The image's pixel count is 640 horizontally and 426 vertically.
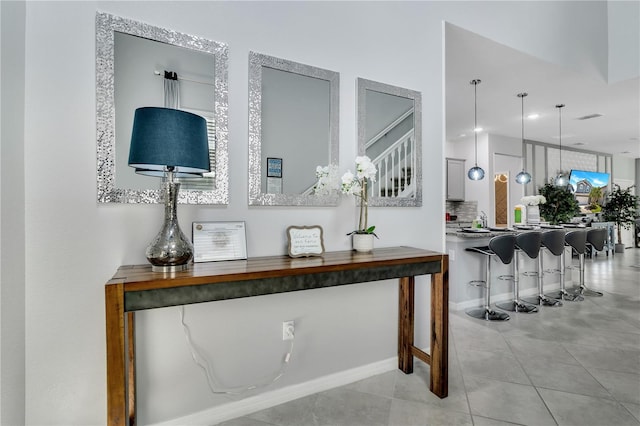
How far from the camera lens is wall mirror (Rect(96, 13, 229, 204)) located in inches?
61.6

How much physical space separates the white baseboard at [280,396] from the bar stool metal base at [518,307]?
2178 mm

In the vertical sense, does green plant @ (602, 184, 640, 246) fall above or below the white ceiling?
below

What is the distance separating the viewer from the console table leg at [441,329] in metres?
2.06

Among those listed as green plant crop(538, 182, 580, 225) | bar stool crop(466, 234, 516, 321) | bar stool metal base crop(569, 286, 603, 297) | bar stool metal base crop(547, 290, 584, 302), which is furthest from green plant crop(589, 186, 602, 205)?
bar stool crop(466, 234, 516, 321)

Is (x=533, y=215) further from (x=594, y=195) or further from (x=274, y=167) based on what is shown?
(x=594, y=195)

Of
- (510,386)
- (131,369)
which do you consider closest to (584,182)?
(510,386)

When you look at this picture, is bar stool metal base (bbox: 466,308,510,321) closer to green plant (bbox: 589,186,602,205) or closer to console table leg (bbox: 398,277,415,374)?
console table leg (bbox: 398,277,415,374)

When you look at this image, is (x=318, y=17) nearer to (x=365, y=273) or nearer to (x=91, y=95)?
(x=91, y=95)

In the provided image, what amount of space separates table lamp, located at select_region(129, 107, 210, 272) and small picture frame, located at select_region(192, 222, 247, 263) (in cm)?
17

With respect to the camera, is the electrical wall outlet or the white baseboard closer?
the white baseboard

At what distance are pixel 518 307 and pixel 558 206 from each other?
16.2 feet

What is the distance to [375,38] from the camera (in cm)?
233

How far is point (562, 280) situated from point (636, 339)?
1.47m

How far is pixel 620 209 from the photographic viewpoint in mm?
8531
